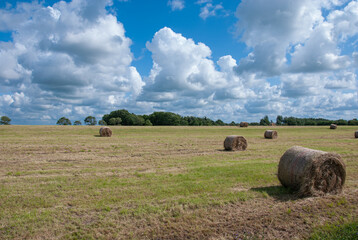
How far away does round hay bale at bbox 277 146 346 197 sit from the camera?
7789 mm

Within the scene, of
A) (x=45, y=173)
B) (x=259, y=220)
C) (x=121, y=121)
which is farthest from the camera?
(x=121, y=121)

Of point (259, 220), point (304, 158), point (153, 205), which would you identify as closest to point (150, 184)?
point (153, 205)

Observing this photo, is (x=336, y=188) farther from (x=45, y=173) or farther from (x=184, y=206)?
(x=45, y=173)

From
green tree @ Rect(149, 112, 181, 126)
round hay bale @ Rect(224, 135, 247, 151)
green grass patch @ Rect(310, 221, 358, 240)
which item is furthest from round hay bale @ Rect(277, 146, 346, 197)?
green tree @ Rect(149, 112, 181, 126)

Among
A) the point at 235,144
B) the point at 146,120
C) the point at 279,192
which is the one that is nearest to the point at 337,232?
the point at 279,192

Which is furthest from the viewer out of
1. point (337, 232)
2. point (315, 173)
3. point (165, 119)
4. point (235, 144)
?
point (165, 119)

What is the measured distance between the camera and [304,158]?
8133mm

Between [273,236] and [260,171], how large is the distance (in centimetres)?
601

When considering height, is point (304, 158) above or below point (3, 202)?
above

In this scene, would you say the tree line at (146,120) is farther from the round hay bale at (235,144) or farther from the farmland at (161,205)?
the farmland at (161,205)

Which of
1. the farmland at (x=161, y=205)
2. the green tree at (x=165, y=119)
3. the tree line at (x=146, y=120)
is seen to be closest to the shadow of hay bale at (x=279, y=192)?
the farmland at (x=161, y=205)

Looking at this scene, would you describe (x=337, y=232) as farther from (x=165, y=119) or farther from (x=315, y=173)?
(x=165, y=119)

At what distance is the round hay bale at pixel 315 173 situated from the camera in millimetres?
7789

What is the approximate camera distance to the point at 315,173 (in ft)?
25.8
